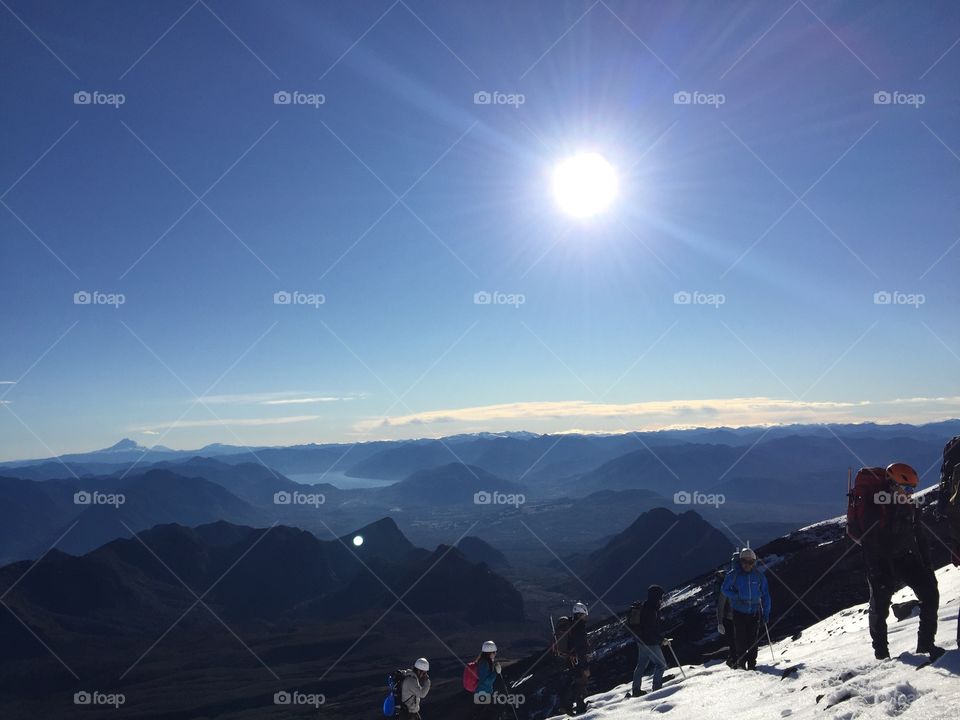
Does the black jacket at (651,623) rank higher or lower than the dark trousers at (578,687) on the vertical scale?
higher

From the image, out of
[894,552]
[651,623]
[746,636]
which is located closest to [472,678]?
[651,623]

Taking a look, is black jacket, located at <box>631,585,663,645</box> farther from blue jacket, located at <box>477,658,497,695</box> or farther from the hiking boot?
the hiking boot

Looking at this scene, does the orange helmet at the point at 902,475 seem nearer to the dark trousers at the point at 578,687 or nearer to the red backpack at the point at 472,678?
the dark trousers at the point at 578,687

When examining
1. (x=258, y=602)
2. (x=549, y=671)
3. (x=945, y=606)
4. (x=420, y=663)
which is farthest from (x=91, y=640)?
(x=945, y=606)

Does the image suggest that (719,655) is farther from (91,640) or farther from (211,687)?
(91,640)

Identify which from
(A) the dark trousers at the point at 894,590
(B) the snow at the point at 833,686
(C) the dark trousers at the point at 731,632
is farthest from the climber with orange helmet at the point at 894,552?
(C) the dark trousers at the point at 731,632

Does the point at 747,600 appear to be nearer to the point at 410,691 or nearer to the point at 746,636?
the point at 746,636

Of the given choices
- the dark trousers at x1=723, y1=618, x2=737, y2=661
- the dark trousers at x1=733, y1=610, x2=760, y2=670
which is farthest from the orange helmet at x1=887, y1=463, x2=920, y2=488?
the dark trousers at x1=723, y1=618, x2=737, y2=661
